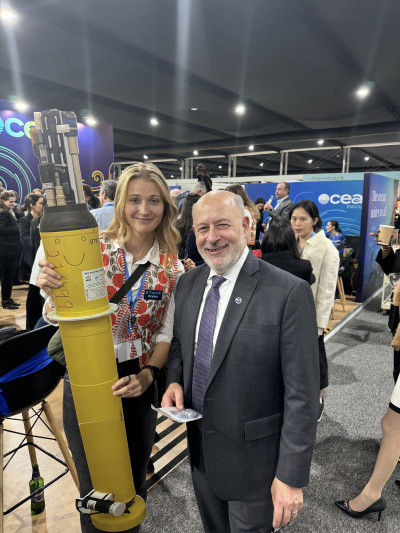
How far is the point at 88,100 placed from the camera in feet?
29.0

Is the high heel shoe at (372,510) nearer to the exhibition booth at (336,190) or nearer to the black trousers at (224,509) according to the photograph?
the black trousers at (224,509)

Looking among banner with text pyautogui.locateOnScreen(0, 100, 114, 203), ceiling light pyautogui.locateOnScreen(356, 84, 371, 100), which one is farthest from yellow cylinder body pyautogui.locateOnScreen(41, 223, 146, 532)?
ceiling light pyautogui.locateOnScreen(356, 84, 371, 100)

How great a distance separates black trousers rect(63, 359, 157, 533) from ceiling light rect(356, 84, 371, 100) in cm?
805

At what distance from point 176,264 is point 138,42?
5.42 m

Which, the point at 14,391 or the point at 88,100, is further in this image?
the point at 88,100

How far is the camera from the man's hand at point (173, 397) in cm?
121

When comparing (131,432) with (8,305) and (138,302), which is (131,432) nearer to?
(138,302)

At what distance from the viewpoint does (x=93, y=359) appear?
102 cm

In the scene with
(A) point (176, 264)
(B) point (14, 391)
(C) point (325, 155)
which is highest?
(C) point (325, 155)

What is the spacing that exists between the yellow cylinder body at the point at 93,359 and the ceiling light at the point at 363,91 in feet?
26.8

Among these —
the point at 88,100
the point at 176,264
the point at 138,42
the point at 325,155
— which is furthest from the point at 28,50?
the point at 325,155

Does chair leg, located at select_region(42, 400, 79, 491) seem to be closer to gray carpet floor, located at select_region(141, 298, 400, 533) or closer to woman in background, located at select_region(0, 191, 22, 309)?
gray carpet floor, located at select_region(141, 298, 400, 533)

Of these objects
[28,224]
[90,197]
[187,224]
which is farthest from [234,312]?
[28,224]

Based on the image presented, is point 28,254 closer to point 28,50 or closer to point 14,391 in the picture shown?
point 28,50
